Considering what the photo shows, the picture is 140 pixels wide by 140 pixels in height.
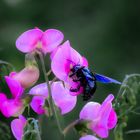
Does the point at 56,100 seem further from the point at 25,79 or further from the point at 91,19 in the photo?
the point at 91,19

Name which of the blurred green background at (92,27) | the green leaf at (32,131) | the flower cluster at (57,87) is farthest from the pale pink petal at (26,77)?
the blurred green background at (92,27)

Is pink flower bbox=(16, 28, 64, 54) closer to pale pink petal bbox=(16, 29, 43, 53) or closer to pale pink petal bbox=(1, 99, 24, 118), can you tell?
pale pink petal bbox=(16, 29, 43, 53)

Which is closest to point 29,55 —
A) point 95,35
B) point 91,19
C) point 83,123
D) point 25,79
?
point 25,79

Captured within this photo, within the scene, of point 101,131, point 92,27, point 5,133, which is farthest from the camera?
point 92,27

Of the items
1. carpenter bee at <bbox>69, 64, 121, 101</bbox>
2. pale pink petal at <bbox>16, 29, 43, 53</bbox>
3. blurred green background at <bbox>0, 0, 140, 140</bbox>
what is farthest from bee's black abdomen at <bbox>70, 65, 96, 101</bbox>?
blurred green background at <bbox>0, 0, 140, 140</bbox>

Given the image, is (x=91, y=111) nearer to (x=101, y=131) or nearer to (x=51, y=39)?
(x=101, y=131)

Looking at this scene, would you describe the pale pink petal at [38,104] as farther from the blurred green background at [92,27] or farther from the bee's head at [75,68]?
the blurred green background at [92,27]

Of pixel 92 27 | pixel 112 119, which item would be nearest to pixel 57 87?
pixel 112 119
